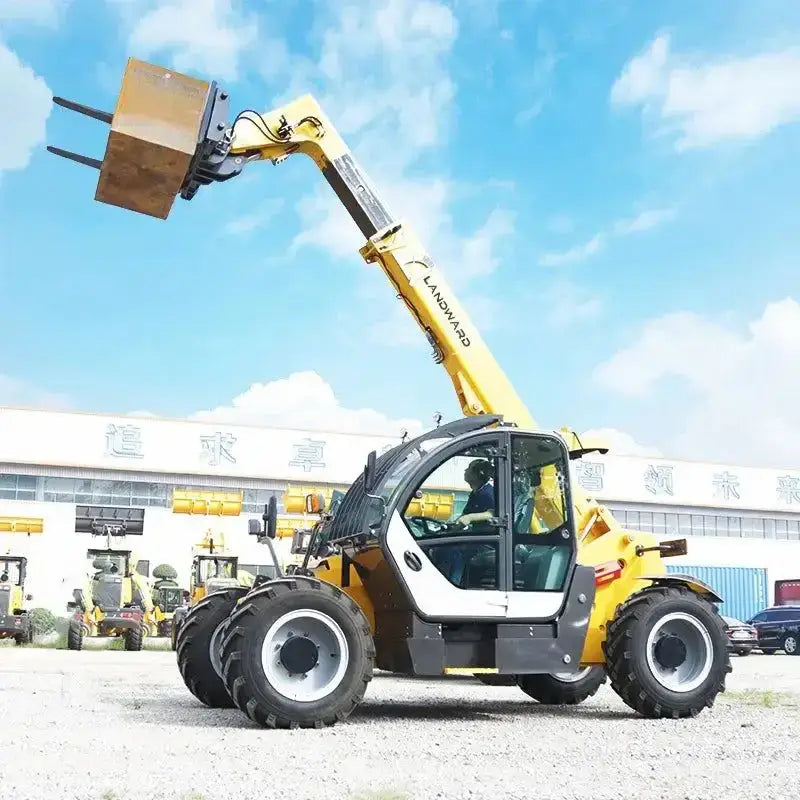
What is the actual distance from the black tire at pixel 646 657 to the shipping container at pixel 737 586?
39.3 metres

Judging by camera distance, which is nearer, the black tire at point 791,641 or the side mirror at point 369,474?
the side mirror at point 369,474

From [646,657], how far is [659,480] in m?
42.0

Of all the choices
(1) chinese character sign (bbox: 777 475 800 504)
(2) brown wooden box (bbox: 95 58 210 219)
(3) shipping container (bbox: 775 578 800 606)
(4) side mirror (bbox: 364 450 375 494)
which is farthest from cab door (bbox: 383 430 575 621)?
(1) chinese character sign (bbox: 777 475 800 504)

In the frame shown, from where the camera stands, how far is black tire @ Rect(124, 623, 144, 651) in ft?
86.5

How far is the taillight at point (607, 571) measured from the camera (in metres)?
10.4

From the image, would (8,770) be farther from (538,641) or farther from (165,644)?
(165,644)

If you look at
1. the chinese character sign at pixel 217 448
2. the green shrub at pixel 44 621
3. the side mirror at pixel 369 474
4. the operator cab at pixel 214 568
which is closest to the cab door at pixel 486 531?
the side mirror at pixel 369 474

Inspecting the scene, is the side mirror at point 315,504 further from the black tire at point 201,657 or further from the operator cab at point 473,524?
the black tire at point 201,657

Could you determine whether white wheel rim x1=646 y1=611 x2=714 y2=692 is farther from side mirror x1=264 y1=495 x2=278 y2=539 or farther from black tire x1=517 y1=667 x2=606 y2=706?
side mirror x1=264 y1=495 x2=278 y2=539

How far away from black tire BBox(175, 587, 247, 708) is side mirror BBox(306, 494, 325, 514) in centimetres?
115

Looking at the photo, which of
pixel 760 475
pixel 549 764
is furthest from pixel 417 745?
pixel 760 475

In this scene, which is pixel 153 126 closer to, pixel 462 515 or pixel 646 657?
pixel 462 515

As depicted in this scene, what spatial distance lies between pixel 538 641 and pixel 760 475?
45629mm

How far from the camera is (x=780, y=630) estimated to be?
31.6m
